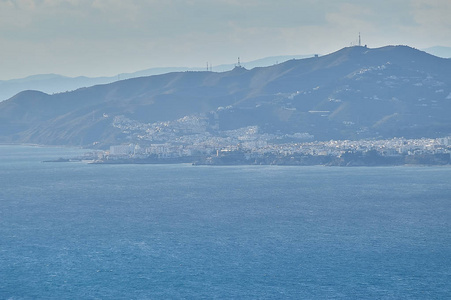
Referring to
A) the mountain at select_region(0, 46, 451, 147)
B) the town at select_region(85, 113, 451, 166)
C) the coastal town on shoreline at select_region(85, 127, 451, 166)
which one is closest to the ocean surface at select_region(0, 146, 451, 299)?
the coastal town on shoreline at select_region(85, 127, 451, 166)

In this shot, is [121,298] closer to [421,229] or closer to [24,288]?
[24,288]

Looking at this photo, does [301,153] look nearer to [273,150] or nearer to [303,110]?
[273,150]

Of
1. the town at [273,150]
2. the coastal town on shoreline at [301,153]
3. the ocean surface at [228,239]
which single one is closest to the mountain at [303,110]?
the town at [273,150]

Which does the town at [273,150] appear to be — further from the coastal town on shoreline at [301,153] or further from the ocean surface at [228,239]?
the ocean surface at [228,239]

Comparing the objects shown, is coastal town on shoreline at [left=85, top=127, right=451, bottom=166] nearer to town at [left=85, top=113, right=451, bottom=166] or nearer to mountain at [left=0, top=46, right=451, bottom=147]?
town at [left=85, top=113, right=451, bottom=166]

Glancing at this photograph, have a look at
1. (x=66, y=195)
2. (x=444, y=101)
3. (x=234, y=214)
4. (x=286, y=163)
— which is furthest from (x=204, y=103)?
(x=234, y=214)

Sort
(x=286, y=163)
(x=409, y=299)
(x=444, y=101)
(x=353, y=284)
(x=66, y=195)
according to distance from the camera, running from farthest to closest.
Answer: (x=444, y=101)
(x=286, y=163)
(x=66, y=195)
(x=353, y=284)
(x=409, y=299)
